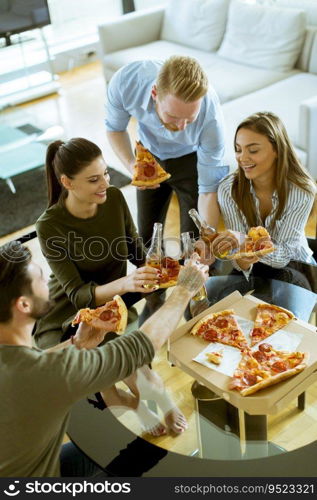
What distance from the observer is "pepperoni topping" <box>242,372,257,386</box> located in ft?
5.80

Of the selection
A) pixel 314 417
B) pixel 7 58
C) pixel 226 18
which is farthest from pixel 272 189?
pixel 7 58

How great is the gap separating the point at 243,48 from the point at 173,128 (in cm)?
276

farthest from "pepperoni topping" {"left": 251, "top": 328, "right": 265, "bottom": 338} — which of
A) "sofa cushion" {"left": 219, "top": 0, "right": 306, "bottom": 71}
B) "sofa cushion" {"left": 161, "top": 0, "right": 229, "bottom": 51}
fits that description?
"sofa cushion" {"left": 161, "top": 0, "right": 229, "bottom": 51}

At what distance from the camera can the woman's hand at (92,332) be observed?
207cm

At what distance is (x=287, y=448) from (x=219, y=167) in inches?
51.3

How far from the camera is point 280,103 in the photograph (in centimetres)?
420

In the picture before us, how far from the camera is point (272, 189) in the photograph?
247cm

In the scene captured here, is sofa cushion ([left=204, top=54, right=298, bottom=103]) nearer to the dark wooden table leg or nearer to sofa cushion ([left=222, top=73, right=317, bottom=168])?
sofa cushion ([left=222, top=73, right=317, bottom=168])

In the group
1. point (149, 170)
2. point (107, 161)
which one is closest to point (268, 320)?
point (149, 170)

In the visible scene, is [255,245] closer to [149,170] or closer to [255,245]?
[255,245]

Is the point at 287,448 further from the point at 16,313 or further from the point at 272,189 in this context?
the point at 272,189

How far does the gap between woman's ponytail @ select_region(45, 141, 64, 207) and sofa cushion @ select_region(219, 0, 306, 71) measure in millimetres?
2782

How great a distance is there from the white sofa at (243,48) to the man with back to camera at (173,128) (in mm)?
897

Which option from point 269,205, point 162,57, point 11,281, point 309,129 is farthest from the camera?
point 162,57
